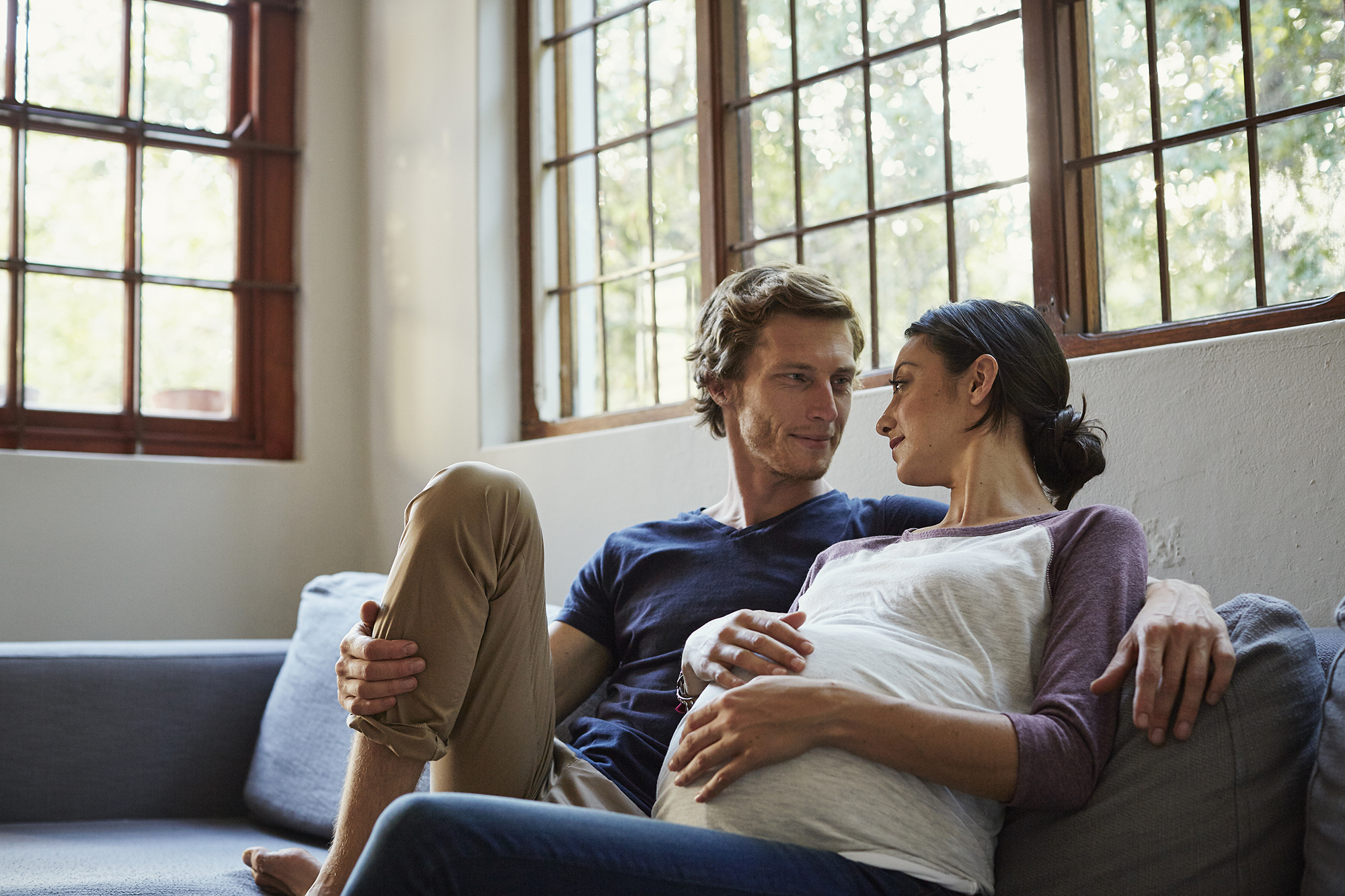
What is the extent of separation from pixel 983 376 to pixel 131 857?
147 cm

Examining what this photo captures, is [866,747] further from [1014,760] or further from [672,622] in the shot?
[672,622]

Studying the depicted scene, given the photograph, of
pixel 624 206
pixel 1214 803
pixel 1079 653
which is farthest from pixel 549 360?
pixel 1214 803

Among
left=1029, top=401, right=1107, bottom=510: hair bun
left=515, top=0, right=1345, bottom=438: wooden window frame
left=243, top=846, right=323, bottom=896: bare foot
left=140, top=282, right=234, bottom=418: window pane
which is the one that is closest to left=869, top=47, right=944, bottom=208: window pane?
left=515, top=0, right=1345, bottom=438: wooden window frame

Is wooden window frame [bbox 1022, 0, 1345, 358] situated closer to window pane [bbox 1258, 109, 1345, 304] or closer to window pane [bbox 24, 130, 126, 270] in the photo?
window pane [bbox 1258, 109, 1345, 304]

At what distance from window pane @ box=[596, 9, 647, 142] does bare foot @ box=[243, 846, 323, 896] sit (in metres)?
1.91

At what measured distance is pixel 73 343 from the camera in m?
3.15

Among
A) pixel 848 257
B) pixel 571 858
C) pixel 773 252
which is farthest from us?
pixel 773 252

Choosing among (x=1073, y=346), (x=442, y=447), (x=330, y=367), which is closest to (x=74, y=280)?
(x=330, y=367)

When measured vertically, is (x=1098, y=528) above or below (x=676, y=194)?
below

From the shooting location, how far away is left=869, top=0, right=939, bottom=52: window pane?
230 cm

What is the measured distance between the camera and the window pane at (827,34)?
2443 millimetres

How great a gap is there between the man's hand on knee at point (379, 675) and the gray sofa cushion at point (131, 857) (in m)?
0.48

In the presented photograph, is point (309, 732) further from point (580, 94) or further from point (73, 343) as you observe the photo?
point (580, 94)

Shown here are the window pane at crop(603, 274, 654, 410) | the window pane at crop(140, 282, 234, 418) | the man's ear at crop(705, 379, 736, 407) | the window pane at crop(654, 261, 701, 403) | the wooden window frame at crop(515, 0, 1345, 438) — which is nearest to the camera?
the wooden window frame at crop(515, 0, 1345, 438)
